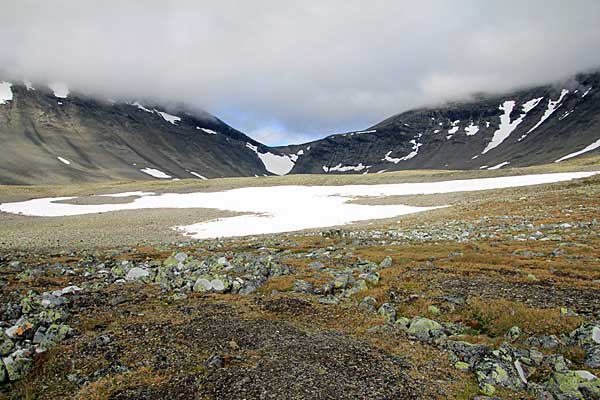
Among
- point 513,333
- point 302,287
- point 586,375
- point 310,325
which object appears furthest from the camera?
point 302,287

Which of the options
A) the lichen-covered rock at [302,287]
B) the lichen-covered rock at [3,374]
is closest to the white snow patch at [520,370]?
the lichen-covered rock at [302,287]

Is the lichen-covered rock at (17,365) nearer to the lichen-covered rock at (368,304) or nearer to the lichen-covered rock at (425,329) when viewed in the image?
the lichen-covered rock at (368,304)

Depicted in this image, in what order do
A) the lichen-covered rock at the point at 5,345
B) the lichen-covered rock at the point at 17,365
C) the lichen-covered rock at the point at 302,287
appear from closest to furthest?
the lichen-covered rock at the point at 17,365
the lichen-covered rock at the point at 5,345
the lichen-covered rock at the point at 302,287

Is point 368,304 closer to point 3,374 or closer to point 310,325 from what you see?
point 310,325

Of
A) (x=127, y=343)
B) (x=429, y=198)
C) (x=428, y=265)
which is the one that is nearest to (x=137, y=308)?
(x=127, y=343)

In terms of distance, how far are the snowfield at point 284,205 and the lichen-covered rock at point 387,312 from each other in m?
31.1

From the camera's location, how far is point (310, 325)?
13383mm

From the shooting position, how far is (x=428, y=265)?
2073 cm

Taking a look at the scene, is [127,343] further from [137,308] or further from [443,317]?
[443,317]

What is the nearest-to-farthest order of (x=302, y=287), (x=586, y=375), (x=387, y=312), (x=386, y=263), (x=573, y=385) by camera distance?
(x=573, y=385) < (x=586, y=375) < (x=387, y=312) < (x=302, y=287) < (x=386, y=263)

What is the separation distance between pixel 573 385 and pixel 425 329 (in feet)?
14.6

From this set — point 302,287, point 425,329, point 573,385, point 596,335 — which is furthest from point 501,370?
point 302,287

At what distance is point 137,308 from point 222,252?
12432 millimetres

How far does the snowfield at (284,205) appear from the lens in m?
50.2
